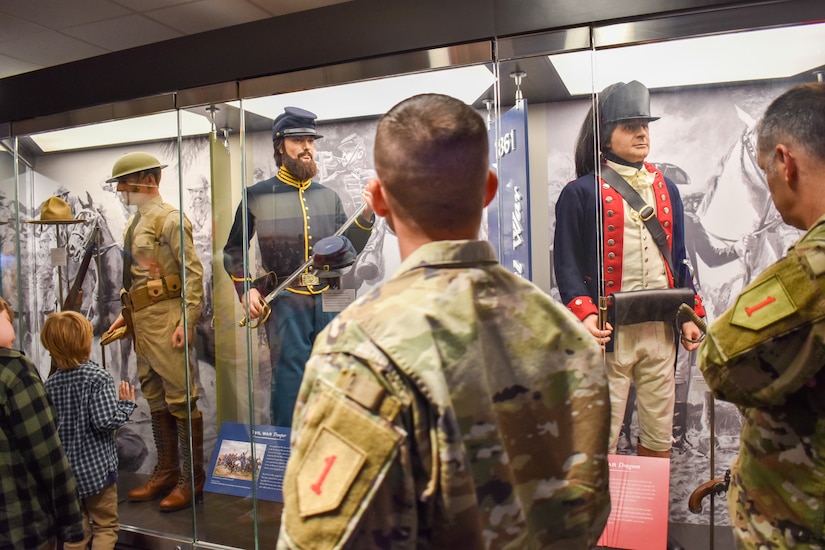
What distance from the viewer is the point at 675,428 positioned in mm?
2576

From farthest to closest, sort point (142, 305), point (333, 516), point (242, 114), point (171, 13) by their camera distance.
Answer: point (171, 13)
point (142, 305)
point (242, 114)
point (333, 516)

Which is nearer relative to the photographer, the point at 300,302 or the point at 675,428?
the point at 675,428

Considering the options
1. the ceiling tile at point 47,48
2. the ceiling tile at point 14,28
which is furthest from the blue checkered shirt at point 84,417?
the ceiling tile at point 47,48

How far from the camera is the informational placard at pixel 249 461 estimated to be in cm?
280

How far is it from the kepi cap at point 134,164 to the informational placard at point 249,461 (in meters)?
1.39

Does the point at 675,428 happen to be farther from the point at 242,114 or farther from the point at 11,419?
the point at 11,419

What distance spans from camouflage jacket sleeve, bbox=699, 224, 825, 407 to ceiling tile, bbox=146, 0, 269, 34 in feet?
11.0

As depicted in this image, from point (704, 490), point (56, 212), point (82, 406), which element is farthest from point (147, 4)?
point (704, 490)

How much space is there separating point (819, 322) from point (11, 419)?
236 centimetres

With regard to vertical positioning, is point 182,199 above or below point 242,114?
below

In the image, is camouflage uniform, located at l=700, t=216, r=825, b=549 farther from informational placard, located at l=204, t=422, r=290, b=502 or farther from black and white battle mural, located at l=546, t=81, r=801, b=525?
informational placard, located at l=204, t=422, r=290, b=502

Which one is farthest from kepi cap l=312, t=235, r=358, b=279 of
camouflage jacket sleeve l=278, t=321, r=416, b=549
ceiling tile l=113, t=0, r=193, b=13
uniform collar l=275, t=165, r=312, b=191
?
ceiling tile l=113, t=0, r=193, b=13

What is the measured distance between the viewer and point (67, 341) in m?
2.78

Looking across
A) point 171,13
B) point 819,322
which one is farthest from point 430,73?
point 171,13
